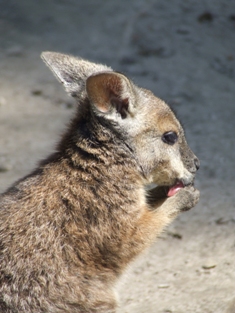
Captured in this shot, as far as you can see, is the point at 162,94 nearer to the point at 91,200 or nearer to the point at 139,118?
the point at 139,118

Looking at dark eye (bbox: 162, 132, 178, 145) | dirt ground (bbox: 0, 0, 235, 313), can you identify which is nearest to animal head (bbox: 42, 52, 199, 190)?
dark eye (bbox: 162, 132, 178, 145)

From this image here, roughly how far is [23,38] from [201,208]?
3752 millimetres

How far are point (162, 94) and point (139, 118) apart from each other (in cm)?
304

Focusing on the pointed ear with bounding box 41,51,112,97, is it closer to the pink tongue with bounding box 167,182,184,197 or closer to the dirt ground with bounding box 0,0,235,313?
the pink tongue with bounding box 167,182,184,197

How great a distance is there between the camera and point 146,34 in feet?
27.0

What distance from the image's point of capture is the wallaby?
3967 mm

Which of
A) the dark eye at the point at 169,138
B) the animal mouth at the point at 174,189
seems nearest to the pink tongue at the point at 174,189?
the animal mouth at the point at 174,189

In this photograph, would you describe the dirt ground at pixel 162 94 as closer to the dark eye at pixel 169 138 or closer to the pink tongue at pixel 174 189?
the pink tongue at pixel 174 189

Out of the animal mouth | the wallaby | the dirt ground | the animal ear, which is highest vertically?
the animal ear

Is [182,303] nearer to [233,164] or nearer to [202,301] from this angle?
[202,301]

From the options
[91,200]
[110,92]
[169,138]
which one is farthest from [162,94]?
[91,200]

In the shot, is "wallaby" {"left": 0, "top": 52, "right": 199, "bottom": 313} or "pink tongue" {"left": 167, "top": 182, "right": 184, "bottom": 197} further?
"pink tongue" {"left": 167, "top": 182, "right": 184, "bottom": 197}

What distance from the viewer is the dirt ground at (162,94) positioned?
16.3 ft

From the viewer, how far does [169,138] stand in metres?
4.50
